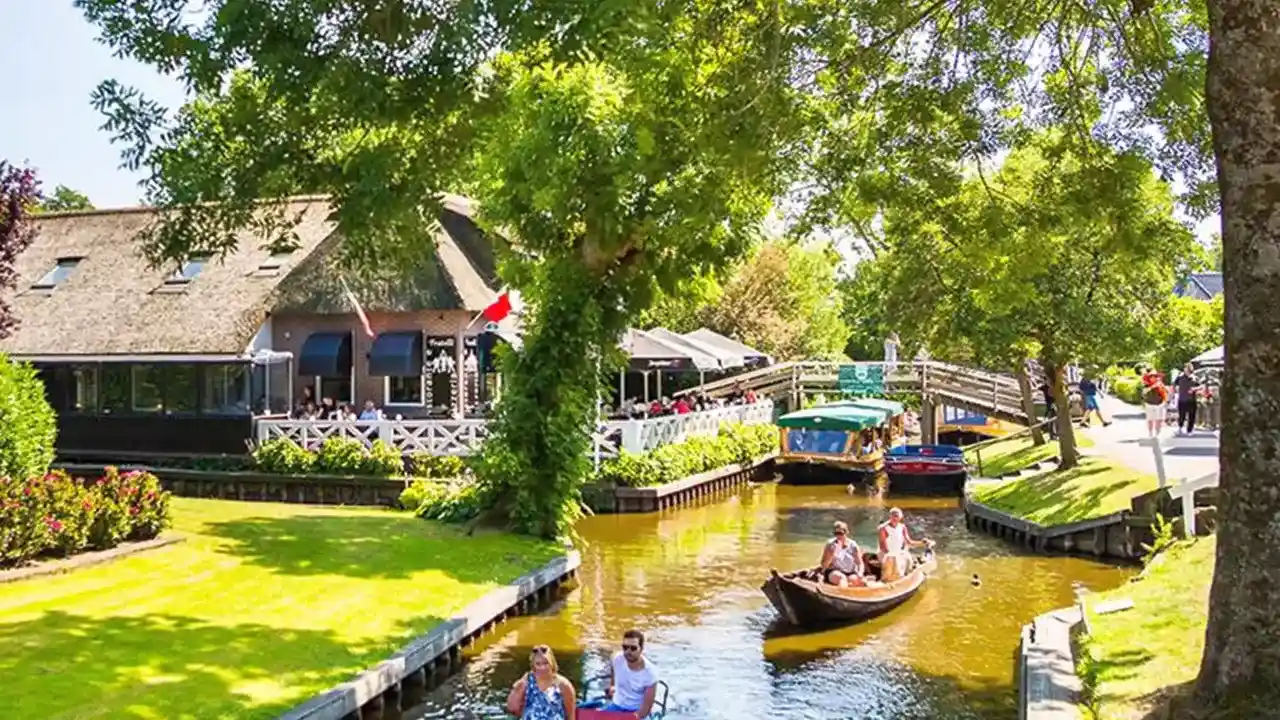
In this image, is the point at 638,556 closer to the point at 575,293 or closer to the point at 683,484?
the point at 575,293

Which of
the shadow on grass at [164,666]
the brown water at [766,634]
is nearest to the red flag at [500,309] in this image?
the brown water at [766,634]

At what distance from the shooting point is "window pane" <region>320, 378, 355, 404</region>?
123ft

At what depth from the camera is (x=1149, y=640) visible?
1376 centimetres

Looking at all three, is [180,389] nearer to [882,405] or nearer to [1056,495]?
[882,405]

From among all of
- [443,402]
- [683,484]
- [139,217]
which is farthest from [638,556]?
[139,217]

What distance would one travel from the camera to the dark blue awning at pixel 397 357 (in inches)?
1400

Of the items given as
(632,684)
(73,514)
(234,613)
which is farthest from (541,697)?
(73,514)

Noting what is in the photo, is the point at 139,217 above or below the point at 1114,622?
above

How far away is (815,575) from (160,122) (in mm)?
12445

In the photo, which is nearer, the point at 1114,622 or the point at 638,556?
the point at 1114,622

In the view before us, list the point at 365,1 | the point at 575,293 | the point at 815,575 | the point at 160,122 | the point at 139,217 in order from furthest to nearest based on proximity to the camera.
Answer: the point at 139,217
the point at 575,293
the point at 815,575
the point at 160,122
the point at 365,1

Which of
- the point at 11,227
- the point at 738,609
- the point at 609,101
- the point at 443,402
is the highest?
the point at 609,101

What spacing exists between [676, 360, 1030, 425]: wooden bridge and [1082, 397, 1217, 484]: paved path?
392cm

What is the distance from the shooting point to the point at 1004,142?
56.0ft
